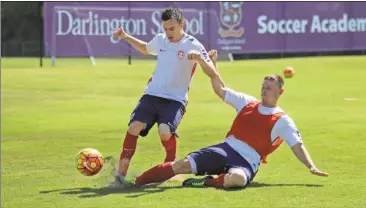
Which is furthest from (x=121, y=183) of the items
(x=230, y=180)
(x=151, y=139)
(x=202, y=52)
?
(x=151, y=139)

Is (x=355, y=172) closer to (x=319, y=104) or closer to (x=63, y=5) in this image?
(x=319, y=104)

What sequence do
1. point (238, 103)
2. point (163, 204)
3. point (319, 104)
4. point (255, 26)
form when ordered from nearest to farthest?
point (163, 204) < point (238, 103) < point (319, 104) < point (255, 26)

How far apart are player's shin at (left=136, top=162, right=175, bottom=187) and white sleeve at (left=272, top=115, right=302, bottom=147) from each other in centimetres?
113

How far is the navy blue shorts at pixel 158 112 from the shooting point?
8711mm

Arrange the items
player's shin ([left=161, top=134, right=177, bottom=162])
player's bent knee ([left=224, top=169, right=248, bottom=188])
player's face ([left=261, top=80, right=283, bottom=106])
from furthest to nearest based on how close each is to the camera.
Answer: player's shin ([left=161, top=134, right=177, bottom=162]), player's face ([left=261, top=80, right=283, bottom=106]), player's bent knee ([left=224, top=169, right=248, bottom=188])

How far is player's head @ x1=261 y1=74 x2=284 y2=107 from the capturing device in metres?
8.12

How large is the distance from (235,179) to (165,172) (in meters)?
0.79

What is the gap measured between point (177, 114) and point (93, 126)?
19.8 ft

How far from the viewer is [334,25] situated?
3912cm

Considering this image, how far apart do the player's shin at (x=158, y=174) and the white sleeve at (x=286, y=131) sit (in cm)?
113

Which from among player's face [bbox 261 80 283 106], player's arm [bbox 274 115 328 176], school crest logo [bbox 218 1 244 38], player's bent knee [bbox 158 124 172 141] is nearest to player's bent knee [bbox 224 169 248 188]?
player's arm [bbox 274 115 328 176]

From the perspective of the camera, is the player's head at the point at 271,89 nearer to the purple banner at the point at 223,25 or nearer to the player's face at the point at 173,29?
the player's face at the point at 173,29

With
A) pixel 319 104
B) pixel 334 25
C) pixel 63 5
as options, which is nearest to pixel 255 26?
pixel 334 25

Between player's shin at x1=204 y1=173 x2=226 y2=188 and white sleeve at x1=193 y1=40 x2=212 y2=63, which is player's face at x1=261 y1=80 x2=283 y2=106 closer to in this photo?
white sleeve at x1=193 y1=40 x2=212 y2=63
